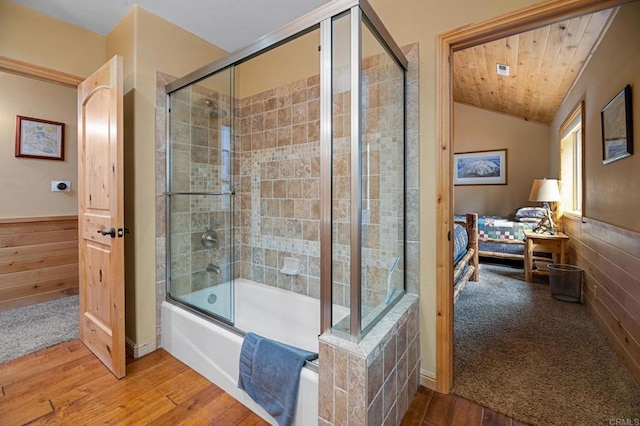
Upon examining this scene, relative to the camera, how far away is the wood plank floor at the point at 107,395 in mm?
1452

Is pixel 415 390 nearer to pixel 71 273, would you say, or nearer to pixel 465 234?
pixel 465 234

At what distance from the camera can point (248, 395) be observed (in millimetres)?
1534

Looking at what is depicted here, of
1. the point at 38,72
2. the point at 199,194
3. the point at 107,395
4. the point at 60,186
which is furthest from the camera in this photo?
the point at 60,186

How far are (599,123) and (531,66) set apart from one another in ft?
3.84

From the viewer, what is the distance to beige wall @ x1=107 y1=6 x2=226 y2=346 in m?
2.01

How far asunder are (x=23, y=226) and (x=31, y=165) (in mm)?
641

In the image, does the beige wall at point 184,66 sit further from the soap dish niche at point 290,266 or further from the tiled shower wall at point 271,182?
the soap dish niche at point 290,266

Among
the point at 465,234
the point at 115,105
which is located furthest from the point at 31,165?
the point at 465,234

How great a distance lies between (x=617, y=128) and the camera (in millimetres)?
1978

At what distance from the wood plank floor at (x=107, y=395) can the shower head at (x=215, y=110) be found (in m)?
1.83

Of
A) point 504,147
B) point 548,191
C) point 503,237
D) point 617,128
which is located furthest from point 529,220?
point 617,128

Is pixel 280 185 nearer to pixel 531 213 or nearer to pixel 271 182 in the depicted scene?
pixel 271 182

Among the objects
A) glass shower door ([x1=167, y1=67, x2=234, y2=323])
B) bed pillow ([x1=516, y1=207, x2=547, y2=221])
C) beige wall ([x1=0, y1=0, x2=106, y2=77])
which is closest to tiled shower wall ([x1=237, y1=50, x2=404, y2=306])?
glass shower door ([x1=167, y1=67, x2=234, y2=323])

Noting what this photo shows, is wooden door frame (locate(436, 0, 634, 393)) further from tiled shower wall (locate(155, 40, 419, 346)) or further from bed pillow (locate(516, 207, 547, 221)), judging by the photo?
bed pillow (locate(516, 207, 547, 221))
